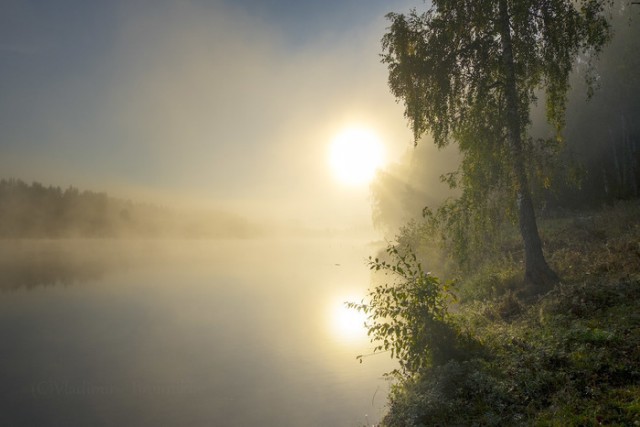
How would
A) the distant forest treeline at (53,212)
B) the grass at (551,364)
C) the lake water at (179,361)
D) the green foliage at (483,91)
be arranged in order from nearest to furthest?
the grass at (551,364) < the lake water at (179,361) < the green foliage at (483,91) < the distant forest treeline at (53,212)

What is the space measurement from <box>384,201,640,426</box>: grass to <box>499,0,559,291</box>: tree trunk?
794 mm

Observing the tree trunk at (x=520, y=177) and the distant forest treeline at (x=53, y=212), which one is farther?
the distant forest treeline at (x=53, y=212)

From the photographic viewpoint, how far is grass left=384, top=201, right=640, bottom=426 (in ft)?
20.9

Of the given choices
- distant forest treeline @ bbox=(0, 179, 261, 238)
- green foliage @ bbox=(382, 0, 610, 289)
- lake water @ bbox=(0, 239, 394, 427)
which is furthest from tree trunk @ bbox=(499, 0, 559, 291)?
distant forest treeline @ bbox=(0, 179, 261, 238)

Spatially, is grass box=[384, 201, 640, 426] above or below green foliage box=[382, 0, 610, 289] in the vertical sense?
below

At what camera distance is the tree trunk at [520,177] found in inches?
546

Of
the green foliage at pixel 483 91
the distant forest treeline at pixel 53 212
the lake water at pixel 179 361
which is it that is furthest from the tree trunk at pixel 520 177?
the distant forest treeline at pixel 53 212

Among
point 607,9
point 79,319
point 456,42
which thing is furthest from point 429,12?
point 607,9

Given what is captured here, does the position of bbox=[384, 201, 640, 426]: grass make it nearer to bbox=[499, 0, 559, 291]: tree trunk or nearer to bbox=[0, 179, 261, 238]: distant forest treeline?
bbox=[499, 0, 559, 291]: tree trunk

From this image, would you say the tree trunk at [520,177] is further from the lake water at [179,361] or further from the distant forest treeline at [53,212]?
the distant forest treeline at [53,212]

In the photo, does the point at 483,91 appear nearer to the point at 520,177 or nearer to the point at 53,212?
the point at 520,177

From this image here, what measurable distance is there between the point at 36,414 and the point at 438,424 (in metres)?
12.2

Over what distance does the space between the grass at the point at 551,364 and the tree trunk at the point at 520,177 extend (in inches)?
31.3

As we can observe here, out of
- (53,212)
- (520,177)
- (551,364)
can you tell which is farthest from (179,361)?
(53,212)
